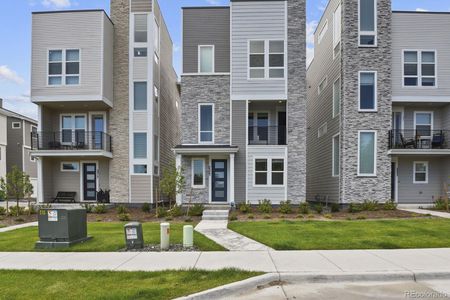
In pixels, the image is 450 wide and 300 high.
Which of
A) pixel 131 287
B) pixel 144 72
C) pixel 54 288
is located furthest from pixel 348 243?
pixel 144 72

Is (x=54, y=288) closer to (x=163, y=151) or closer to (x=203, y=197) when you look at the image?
(x=203, y=197)

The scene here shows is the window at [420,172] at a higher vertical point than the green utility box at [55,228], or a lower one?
higher

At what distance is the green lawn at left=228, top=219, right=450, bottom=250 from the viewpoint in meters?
9.53

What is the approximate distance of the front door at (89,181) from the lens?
2111 cm

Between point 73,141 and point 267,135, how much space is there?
1162cm

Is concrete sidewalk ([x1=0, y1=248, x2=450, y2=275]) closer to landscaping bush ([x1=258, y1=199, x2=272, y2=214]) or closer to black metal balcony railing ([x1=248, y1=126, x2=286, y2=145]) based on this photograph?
landscaping bush ([x1=258, y1=199, x2=272, y2=214])

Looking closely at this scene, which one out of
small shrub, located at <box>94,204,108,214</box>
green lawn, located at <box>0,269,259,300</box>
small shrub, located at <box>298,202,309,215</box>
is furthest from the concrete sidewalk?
small shrub, located at <box>94,204,108,214</box>

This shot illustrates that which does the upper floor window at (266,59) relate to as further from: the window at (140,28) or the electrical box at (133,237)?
the electrical box at (133,237)

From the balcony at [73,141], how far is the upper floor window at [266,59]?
9.40 meters

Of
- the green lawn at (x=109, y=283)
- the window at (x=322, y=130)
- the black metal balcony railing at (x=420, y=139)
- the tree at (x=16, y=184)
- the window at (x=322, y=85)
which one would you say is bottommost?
the green lawn at (x=109, y=283)

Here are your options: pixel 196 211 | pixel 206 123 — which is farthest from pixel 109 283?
pixel 206 123

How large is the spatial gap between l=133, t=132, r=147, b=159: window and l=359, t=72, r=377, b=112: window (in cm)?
1241

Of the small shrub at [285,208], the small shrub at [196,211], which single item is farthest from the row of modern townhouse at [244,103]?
the small shrub at [196,211]

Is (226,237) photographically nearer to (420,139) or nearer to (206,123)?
(206,123)
